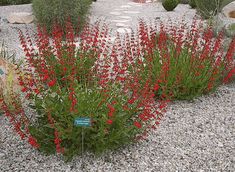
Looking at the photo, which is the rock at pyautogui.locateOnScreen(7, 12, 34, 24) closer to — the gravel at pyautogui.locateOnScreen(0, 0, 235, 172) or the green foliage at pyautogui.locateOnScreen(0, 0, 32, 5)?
the green foliage at pyautogui.locateOnScreen(0, 0, 32, 5)

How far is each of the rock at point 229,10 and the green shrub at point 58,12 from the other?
4.19 m

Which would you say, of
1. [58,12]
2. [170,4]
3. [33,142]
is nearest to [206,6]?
[170,4]

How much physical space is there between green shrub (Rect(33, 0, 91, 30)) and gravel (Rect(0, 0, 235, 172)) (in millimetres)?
4336

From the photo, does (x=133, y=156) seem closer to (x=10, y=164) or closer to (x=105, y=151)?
(x=105, y=151)

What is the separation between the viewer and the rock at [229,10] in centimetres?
1052

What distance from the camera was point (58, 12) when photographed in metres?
8.35

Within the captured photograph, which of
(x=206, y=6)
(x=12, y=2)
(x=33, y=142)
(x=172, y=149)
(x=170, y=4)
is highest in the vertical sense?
(x=33, y=142)

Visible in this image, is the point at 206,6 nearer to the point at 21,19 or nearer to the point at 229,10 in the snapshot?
the point at 229,10

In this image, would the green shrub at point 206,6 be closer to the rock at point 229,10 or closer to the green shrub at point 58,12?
the rock at point 229,10

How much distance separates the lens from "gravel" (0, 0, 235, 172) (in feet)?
11.2

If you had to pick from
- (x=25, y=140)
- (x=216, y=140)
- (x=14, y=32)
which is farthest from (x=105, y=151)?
(x=14, y=32)

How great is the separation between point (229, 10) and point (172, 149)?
25.6ft

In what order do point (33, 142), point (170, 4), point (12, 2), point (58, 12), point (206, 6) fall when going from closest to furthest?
point (33, 142) → point (58, 12) → point (206, 6) → point (170, 4) → point (12, 2)

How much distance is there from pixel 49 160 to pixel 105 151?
1.69 feet
